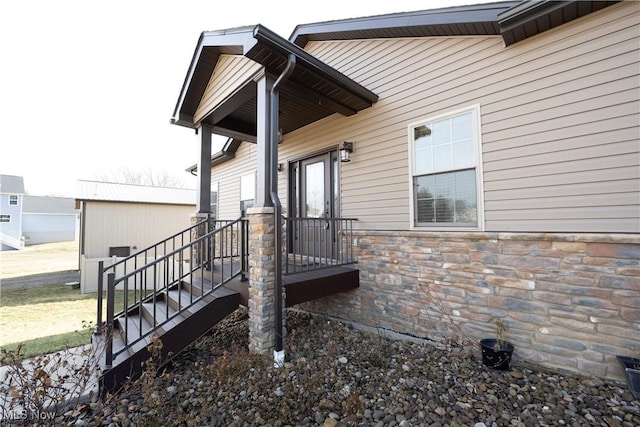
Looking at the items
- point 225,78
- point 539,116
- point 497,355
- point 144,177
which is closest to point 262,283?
point 497,355

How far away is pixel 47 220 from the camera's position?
24.8 meters

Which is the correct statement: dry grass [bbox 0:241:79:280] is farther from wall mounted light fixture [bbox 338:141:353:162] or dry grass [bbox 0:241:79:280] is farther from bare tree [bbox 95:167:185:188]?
bare tree [bbox 95:167:185:188]

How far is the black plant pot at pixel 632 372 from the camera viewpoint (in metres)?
2.56

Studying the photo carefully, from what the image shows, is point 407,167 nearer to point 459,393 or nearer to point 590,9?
point 590,9

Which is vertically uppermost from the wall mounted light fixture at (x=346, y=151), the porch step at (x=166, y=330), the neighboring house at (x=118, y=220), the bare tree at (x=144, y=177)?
the bare tree at (x=144, y=177)

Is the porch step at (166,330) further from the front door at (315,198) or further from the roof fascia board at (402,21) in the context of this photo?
the roof fascia board at (402,21)

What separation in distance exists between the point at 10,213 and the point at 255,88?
30173mm

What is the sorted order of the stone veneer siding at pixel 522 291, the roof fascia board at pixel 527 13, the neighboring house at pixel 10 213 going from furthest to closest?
the neighboring house at pixel 10 213 → the roof fascia board at pixel 527 13 → the stone veneer siding at pixel 522 291

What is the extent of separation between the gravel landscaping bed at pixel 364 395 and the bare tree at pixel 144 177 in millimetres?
30565

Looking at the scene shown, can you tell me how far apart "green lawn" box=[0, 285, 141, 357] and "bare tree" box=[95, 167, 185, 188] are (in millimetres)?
23739

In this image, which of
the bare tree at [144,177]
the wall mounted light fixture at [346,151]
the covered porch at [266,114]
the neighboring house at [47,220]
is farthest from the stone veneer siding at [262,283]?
the bare tree at [144,177]

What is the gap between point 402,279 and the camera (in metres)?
4.35

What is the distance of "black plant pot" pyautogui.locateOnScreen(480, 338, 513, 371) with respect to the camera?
10.4ft

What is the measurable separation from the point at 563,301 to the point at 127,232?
1233 cm
